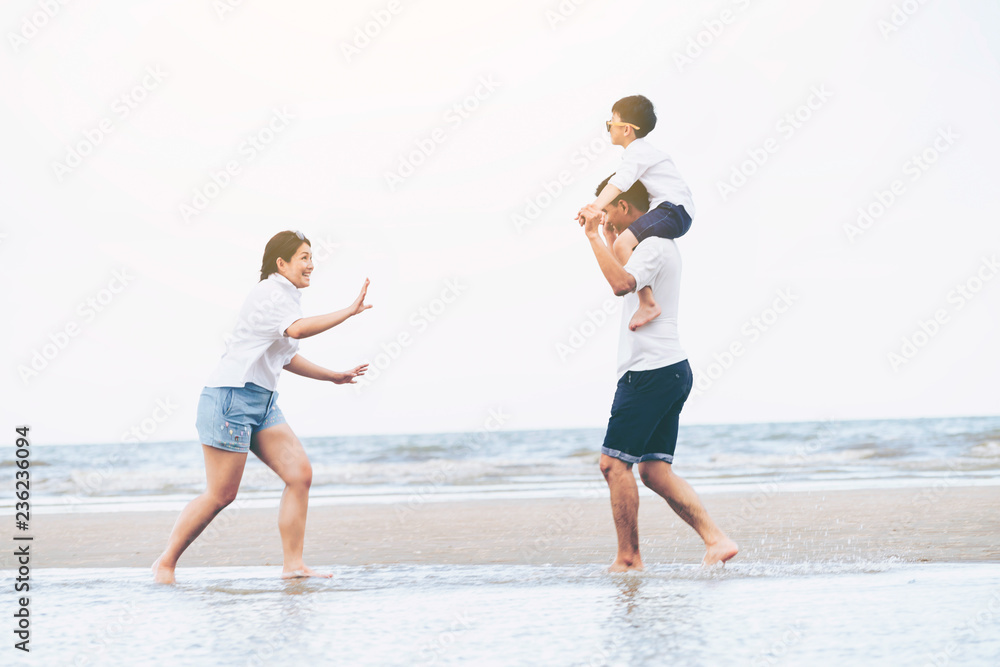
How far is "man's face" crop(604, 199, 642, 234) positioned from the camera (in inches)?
153

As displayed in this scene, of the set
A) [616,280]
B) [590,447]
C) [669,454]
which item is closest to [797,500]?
[669,454]

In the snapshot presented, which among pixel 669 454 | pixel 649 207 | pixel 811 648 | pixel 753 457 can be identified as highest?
pixel 649 207

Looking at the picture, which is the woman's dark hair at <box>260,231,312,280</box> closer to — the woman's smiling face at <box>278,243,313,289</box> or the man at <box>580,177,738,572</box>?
the woman's smiling face at <box>278,243,313,289</box>

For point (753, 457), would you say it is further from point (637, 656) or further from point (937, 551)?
point (637, 656)

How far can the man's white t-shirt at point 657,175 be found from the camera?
3721 mm

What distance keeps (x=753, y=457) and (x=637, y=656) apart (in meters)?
16.2

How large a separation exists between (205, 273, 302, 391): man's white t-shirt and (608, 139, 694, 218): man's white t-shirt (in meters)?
1.58

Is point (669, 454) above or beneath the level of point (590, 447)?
above

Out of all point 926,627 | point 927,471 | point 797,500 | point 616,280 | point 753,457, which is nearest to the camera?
point 926,627

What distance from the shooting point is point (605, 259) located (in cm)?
355

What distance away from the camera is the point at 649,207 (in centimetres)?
387

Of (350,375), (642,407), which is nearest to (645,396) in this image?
(642,407)

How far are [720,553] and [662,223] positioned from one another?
1431 millimetres

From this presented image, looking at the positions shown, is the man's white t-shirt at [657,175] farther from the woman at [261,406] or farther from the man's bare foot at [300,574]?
the man's bare foot at [300,574]
